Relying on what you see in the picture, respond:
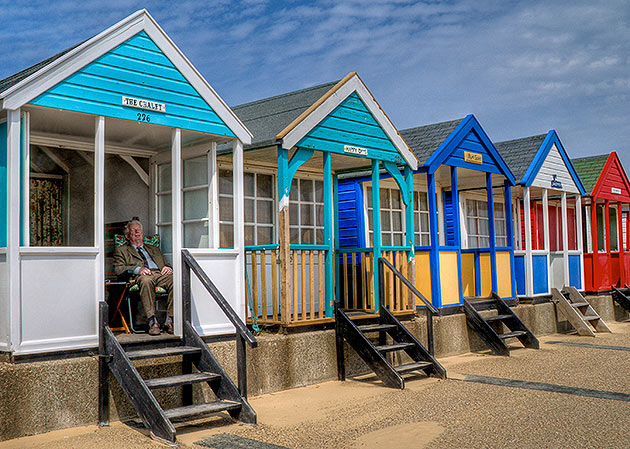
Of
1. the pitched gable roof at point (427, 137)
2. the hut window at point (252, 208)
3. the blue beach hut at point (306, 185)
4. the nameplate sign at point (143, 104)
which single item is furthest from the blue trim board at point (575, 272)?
the nameplate sign at point (143, 104)

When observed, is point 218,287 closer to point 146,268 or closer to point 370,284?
point 146,268

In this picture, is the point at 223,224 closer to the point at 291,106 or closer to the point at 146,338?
the point at 291,106

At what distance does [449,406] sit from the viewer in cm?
660

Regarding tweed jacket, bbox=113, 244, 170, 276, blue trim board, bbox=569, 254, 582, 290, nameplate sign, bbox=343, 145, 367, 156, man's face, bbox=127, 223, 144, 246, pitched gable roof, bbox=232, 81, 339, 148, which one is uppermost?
pitched gable roof, bbox=232, 81, 339, 148

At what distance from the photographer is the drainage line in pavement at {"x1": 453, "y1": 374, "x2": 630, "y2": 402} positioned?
6.98 m

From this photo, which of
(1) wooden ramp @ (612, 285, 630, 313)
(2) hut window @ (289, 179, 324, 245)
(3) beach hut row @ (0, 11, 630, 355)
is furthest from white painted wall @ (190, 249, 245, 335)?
(1) wooden ramp @ (612, 285, 630, 313)

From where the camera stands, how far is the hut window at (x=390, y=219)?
38.6 ft

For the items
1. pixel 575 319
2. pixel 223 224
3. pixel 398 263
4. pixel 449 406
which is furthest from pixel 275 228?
pixel 575 319

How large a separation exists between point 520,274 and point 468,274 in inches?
53.8

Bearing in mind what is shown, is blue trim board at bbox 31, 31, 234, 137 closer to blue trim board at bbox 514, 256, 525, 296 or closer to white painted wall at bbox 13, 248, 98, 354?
white painted wall at bbox 13, 248, 98, 354

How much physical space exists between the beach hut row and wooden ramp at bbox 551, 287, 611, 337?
89cm

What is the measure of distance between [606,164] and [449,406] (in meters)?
10.8

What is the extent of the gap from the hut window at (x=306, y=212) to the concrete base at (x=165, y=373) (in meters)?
2.00

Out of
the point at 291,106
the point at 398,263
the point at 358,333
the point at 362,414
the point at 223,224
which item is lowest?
the point at 362,414
